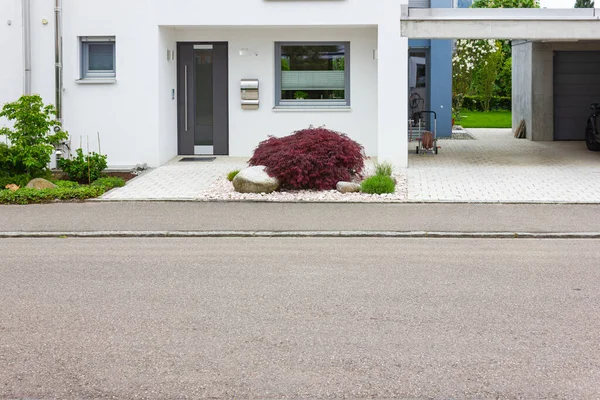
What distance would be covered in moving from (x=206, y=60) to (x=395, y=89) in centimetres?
453

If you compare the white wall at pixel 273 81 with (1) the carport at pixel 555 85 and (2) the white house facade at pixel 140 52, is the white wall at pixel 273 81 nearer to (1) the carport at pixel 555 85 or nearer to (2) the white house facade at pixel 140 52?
(2) the white house facade at pixel 140 52

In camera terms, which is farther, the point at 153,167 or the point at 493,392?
the point at 153,167

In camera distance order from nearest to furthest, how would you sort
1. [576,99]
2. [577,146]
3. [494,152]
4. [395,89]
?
[395,89], [494,152], [577,146], [576,99]

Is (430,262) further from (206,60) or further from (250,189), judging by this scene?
(206,60)

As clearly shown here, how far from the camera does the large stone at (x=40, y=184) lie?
15.7 meters

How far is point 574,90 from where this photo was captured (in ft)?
91.0

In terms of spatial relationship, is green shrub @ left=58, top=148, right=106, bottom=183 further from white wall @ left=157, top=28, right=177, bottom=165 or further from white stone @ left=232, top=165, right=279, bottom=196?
white stone @ left=232, top=165, right=279, bottom=196

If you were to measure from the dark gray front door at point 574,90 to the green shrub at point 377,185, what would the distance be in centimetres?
1383

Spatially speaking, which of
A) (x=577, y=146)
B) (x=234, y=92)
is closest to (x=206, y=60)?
(x=234, y=92)

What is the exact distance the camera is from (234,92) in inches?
828

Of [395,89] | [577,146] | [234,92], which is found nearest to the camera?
[395,89]

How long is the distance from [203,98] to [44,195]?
6.99 metres

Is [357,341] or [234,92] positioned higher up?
[234,92]

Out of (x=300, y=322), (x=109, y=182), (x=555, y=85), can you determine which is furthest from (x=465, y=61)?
(x=300, y=322)
